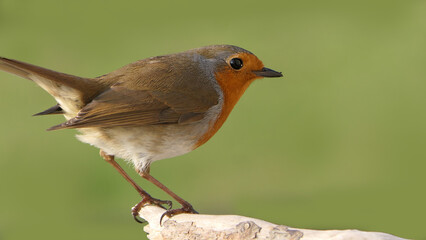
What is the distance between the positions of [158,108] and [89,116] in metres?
0.43

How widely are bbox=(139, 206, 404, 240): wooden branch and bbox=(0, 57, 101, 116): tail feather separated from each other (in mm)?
912

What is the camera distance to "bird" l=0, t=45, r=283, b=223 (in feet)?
10.3

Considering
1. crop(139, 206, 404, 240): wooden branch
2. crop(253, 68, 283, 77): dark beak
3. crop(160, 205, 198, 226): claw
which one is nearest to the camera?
crop(139, 206, 404, 240): wooden branch

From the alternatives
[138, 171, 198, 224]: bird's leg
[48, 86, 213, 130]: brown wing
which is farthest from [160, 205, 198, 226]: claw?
[48, 86, 213, 130]: brown wing

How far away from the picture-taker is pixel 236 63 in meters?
3.46

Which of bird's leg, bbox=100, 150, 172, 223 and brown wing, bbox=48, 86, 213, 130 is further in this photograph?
bird's leg, bbox=100, 150, 172, 223

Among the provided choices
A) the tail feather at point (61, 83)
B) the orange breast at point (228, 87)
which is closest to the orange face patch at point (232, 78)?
the orange breast at point (228, 87)

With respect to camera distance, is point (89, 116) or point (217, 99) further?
point (217, 99)

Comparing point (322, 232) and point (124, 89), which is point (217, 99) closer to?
point (124, 89)

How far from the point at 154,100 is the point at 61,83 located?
568 mm

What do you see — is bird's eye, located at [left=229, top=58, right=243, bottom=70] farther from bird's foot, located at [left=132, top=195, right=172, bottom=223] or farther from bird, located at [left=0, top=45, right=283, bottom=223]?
bird's foot, located at [left=132, top=195, right=172, bottom=223]

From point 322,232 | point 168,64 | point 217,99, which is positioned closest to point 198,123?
point 217,99

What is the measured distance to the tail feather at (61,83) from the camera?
10.1ft

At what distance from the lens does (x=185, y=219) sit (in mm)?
3252
